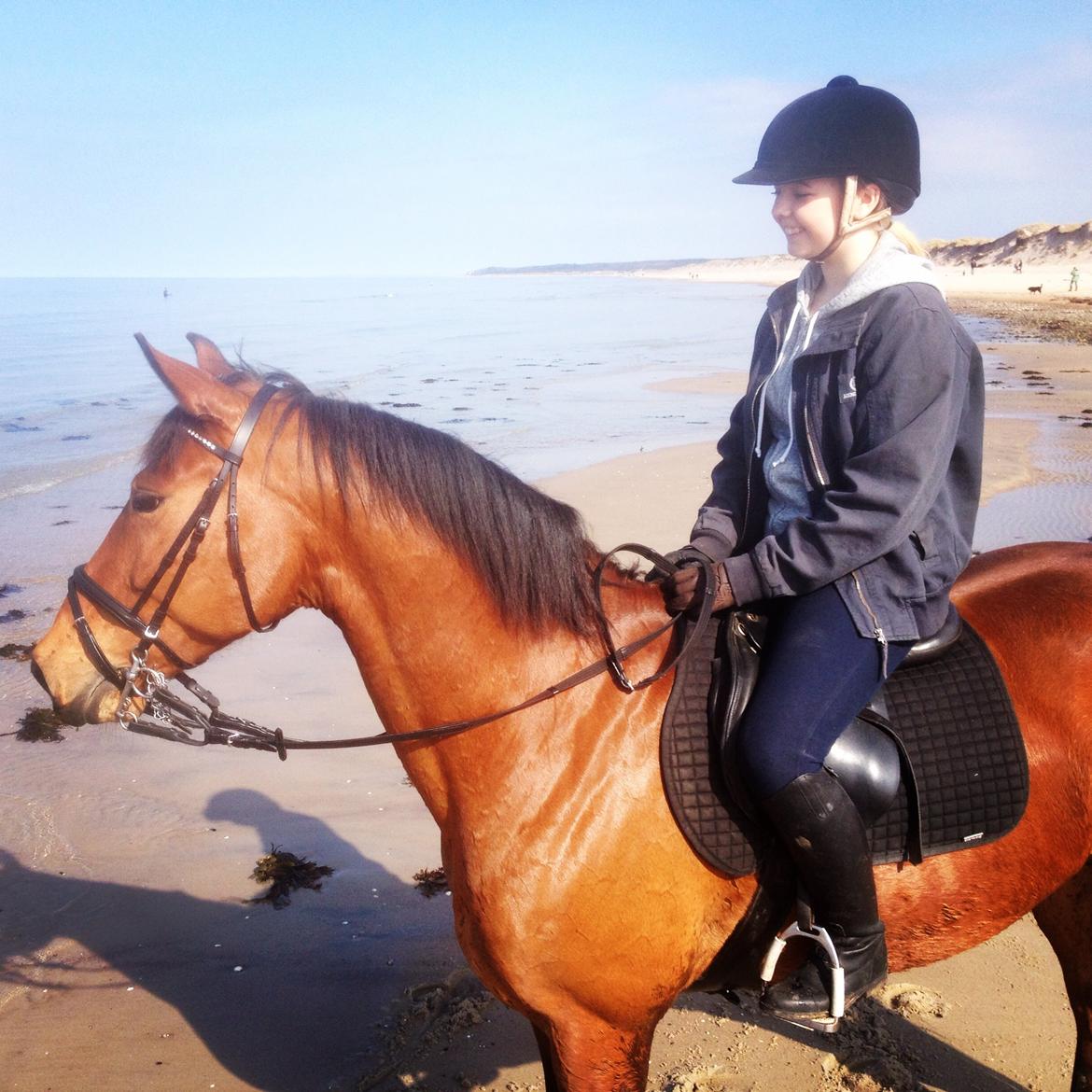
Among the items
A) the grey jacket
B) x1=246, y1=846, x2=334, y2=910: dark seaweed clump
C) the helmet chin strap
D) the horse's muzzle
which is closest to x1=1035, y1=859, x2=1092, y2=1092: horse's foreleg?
the grey jacket

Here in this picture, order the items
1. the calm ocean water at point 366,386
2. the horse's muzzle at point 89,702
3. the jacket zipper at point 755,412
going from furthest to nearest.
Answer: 1. the calm ocean water at point 366,386
2. the jacket zipper at point 755,412
3. the horse's muzzle at point 89,702

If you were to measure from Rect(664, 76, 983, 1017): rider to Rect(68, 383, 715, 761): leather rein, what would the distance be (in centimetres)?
16

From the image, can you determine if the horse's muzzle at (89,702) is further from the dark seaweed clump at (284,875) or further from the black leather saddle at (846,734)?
the dark seaweed clump at (284,875)

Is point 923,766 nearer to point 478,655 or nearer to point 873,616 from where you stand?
point 873,616

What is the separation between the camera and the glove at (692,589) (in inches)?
94.5

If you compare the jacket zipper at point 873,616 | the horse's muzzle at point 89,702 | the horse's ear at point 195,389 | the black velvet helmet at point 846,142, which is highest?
the black velvet helmet at point 846,142

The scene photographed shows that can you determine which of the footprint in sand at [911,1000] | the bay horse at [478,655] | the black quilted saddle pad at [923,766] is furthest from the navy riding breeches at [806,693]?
the footprint in sand at [911,1000]

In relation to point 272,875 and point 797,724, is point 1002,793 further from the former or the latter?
point 272,875

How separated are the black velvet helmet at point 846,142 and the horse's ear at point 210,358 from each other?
158 centimetres

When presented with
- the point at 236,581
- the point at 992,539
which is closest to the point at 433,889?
the point at 236,581

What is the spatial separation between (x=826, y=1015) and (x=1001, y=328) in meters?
37.2

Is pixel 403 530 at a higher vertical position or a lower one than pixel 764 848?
higher

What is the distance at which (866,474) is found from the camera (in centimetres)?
224

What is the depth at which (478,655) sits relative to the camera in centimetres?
243
